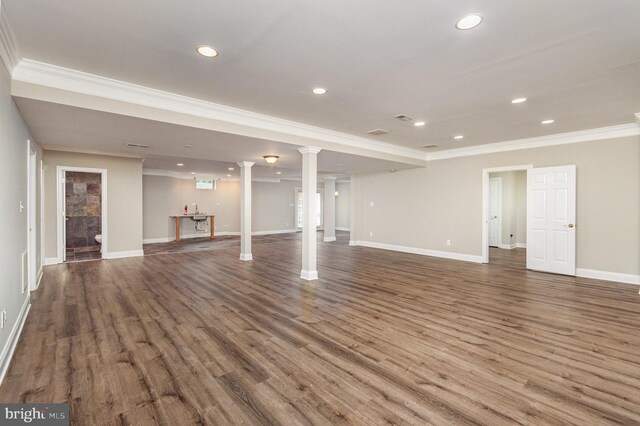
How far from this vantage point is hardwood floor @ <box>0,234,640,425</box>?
201 centimetres

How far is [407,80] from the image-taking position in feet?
10.9

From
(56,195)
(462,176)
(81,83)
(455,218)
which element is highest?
(81,83)

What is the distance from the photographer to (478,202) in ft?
23.5

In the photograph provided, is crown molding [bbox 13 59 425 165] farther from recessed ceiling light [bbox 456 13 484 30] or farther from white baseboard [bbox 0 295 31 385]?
recessed ceiling light [bbox 456 13 484 30]

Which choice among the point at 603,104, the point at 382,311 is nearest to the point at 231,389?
the point at 382,311

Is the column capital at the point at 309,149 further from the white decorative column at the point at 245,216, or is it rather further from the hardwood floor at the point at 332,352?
the white decorative column at the point at 245,216

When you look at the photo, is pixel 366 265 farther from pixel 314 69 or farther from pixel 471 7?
pixel 471 7

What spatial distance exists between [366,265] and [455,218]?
2.67 metres

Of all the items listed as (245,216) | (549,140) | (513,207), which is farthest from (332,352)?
(513,207)

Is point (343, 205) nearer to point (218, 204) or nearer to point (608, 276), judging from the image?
point (218, 204)

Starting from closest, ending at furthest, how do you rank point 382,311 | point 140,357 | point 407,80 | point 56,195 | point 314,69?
point 140,357
point 314,69
point 407,80
point 382,311
point 56,195

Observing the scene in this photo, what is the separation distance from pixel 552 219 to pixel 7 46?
799cm

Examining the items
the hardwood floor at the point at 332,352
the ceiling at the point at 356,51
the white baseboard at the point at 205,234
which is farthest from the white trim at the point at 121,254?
the ceiling at the point at 356,51

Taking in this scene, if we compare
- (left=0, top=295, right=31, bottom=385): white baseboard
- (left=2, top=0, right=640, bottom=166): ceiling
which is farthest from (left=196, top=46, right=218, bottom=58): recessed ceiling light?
(left=0, top=295, right=31, bottom=385): white baseboard
